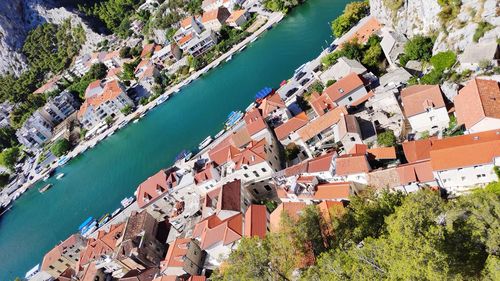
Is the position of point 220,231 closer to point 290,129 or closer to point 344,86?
point 290,129

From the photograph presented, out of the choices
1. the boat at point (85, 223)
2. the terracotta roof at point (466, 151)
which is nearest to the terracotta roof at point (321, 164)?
the terracotta roof at point (466, 151)

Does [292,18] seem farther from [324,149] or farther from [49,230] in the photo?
[49,230]

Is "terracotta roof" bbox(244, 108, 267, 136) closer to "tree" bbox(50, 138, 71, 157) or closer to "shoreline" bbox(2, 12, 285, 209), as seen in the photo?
"shoreline" bbox(2, 12, 285, 209)

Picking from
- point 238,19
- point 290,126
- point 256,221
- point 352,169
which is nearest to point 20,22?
point 238,19

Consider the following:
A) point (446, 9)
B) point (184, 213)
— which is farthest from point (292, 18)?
point (184, 213)

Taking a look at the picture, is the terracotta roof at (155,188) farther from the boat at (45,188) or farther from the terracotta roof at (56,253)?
the boat at (45,188)

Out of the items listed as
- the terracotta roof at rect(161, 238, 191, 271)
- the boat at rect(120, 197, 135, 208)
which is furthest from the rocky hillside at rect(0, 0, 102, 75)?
the terracotta roof at rect(161, 238, 191, 271)
